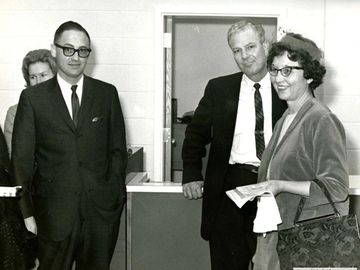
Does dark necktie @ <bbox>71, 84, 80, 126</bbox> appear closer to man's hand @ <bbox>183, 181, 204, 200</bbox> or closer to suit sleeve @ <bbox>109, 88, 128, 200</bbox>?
suit sleeve @ <bbox>109, 88, 128, 200</bbox>

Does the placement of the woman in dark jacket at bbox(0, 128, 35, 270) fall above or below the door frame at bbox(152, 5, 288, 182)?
below

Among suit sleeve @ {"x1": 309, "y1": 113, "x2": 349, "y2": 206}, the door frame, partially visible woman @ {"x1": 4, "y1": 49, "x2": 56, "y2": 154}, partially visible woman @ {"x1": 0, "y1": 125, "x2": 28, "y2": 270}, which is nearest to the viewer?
suit sleeve @ {"x1": 309, "y1": 113, "x2": 349, "y2": 206}

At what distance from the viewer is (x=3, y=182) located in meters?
2.12

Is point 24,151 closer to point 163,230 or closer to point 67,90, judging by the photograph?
point 67,90

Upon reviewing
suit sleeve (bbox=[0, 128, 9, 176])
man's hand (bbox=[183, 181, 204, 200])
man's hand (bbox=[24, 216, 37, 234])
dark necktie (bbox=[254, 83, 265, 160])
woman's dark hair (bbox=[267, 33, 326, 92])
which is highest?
woman's dark hair (bbox=[267, 33, 326, 92])

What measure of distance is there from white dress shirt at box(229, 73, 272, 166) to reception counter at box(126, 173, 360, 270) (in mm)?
341

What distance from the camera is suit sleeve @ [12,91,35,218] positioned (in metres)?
2.22

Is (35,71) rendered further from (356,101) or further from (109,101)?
(356,101)

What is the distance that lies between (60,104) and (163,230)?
744mm

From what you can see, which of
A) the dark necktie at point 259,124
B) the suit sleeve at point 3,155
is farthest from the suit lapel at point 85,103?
the dark necktie at point 259,124

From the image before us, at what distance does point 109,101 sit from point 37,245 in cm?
67

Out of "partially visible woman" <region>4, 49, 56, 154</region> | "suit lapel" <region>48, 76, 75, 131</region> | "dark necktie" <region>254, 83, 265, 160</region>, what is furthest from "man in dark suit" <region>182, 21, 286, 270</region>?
"partially visible woman" <region>4, 49, 56, 154</region>

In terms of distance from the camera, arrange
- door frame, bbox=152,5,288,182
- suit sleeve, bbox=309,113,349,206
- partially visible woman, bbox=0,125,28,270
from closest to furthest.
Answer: suit sleeve, bbox=309,113,349,206 → partially visible woman, bbox=0,125,28,270 → door frame, bbox=152,5,288,182

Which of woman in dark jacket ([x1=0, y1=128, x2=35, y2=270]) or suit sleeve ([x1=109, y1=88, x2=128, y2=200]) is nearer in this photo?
woman in dark jacket ([x1=0, y1=128, x2=35, y2=270])
